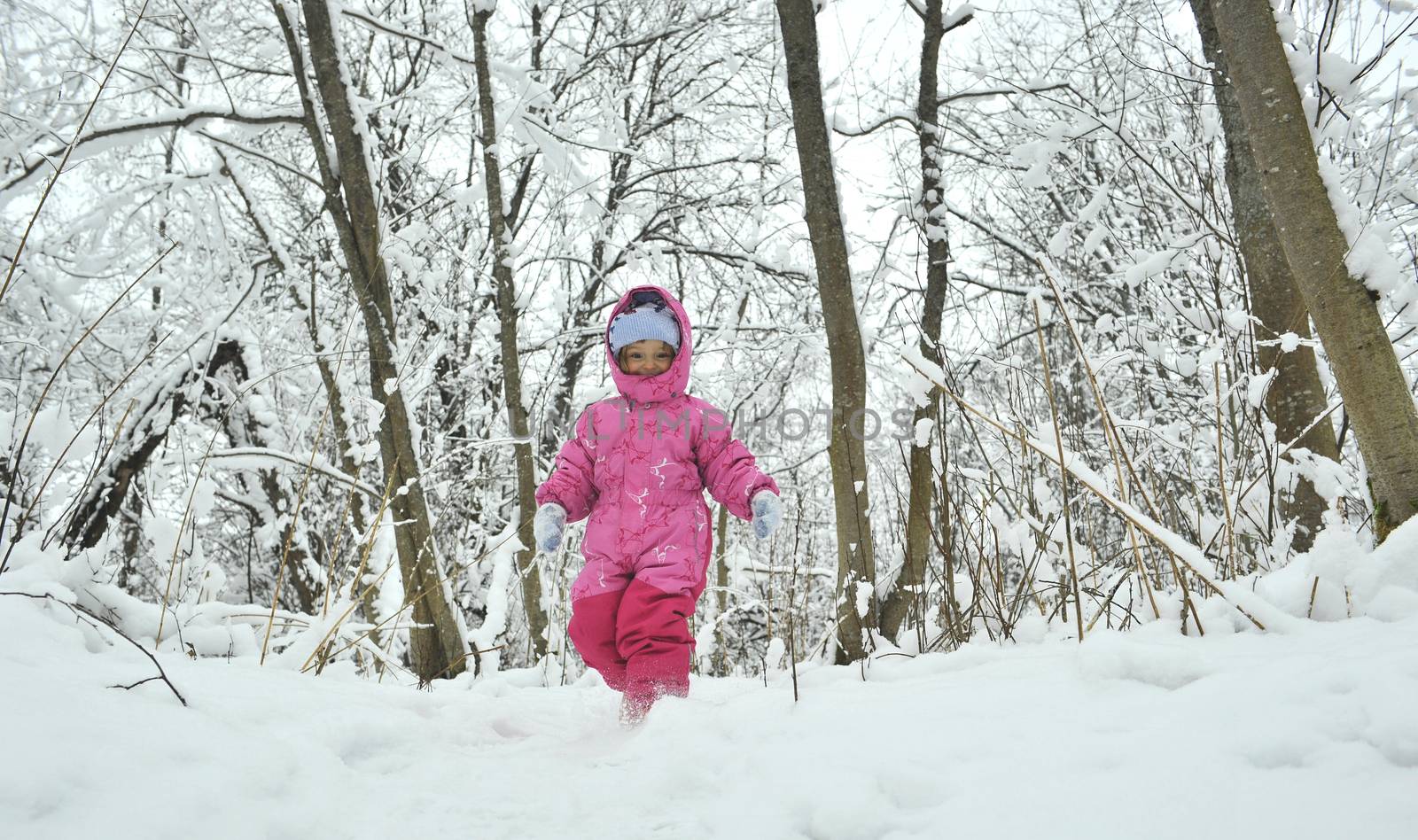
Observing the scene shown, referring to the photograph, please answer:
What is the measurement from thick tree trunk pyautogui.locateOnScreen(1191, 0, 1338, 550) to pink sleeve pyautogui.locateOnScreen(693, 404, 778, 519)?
1.96m

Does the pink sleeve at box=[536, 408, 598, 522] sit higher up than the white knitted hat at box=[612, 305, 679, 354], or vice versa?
the white knitted hat at box=[612, 305, 679, 354]

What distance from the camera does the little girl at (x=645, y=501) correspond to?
2410mm

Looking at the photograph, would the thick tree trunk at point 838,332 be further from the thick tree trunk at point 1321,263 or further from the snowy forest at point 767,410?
the thick tree trunk at point 1321,263

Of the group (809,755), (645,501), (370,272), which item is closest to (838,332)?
(645,501)

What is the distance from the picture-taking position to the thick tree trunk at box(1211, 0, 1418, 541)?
4.63 feet

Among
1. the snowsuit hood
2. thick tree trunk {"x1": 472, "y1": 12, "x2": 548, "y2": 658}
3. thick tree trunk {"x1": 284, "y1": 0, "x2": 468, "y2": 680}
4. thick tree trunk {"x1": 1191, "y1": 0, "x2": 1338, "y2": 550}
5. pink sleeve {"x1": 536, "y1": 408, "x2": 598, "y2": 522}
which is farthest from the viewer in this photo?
thick tree trunk {"x1": 472, "y1": 12, "x2": 548, "y2": 658}

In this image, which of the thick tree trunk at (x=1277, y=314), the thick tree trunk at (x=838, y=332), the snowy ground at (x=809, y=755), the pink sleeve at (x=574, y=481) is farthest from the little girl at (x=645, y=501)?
the thick tree trunk at (x=1277, y=314)

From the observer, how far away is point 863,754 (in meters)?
1.30

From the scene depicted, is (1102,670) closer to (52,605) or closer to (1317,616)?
(1317,616)

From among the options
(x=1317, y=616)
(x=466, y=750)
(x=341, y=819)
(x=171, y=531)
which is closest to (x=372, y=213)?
(x=171, y=531)

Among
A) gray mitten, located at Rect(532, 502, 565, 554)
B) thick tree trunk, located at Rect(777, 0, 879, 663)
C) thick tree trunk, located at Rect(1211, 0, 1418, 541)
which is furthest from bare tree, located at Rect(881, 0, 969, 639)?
thick tree trunk, located at Rect(1211, 0, 1418, 541)

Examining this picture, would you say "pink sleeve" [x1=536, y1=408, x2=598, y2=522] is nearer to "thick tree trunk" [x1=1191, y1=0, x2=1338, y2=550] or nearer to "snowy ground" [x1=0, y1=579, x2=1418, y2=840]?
"snowy ground" [x1=0, y1=579, x2=1418, y2=840]

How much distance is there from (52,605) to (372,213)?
2.76 metres

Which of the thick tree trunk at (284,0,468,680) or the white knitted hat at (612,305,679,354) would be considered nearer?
the white knitted hat at (612,305,679,354)
